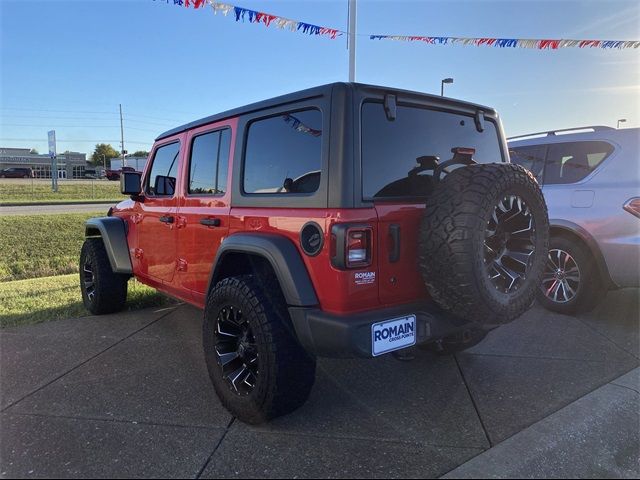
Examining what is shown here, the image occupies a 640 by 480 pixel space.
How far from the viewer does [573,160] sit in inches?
197

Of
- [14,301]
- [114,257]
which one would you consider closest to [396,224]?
[114,257]

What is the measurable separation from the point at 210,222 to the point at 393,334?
1.54 m

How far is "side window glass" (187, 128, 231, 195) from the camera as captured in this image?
3.36m

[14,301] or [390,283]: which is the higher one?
[390,283]

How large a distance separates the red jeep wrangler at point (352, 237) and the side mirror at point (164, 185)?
0.86 m

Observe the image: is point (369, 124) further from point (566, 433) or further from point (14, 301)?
point (14, 301)

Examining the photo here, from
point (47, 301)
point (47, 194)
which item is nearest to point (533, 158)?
point (47, 301)

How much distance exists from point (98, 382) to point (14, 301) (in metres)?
2.95

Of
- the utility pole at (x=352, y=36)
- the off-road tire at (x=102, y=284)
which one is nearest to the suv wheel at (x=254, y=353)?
the off-road tire at (x=102, y=284)

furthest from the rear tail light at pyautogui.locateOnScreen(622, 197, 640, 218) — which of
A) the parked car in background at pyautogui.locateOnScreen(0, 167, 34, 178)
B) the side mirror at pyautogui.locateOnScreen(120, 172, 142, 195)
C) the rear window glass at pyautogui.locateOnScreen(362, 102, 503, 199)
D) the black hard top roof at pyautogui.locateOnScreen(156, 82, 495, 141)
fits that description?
the parked car in background at pyautogui.locateOnScreen(0, 167, 34, 178)

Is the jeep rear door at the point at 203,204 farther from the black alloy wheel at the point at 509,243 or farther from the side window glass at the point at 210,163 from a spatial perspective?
the black alloy wheel at the point at 509,243

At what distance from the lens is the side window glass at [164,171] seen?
406 centimetres

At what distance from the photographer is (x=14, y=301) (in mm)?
5535

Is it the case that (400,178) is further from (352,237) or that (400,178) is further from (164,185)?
(164,185)
